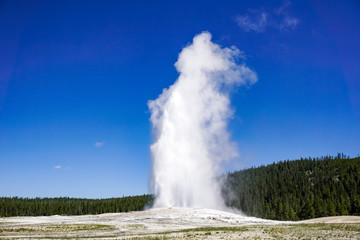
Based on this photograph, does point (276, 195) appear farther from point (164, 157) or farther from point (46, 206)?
point (46, 206)

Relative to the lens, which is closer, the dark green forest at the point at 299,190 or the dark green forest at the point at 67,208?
the dark green forest at the point at 299,190

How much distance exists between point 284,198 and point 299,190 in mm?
17479

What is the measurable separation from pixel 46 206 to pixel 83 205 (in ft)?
49.3

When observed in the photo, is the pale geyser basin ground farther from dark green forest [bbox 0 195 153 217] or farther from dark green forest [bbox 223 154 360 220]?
dark green forest [bbox 0 195 153 217]

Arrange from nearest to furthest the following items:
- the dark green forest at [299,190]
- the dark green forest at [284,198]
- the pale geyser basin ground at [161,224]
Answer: the pale geyser basin ground at [161,224] → the dark green forest at [299,190] → the dark green forest at [284,198]

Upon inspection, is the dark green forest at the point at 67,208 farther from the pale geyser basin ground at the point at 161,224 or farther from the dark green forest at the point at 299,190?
the pale geyser basin ground at the point at 161,224

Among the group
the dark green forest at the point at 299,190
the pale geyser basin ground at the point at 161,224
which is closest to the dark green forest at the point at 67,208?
the dark green forest at the point at 299,190

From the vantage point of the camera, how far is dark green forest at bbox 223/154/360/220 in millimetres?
86188

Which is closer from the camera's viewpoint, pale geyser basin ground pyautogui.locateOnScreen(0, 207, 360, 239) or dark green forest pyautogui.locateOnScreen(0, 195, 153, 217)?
pale geyser basin ground pyautogui.locateOnScreen(0, 207, 360, 239)

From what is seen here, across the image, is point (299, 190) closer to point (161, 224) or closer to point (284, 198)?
point (284, 198)

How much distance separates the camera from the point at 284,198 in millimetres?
119375

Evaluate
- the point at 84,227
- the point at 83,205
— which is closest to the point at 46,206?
the point at 83,205

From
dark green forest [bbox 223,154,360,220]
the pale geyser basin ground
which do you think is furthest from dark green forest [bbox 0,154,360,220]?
the pale geyser basin ground

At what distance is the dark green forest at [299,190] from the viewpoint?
86.2 m
